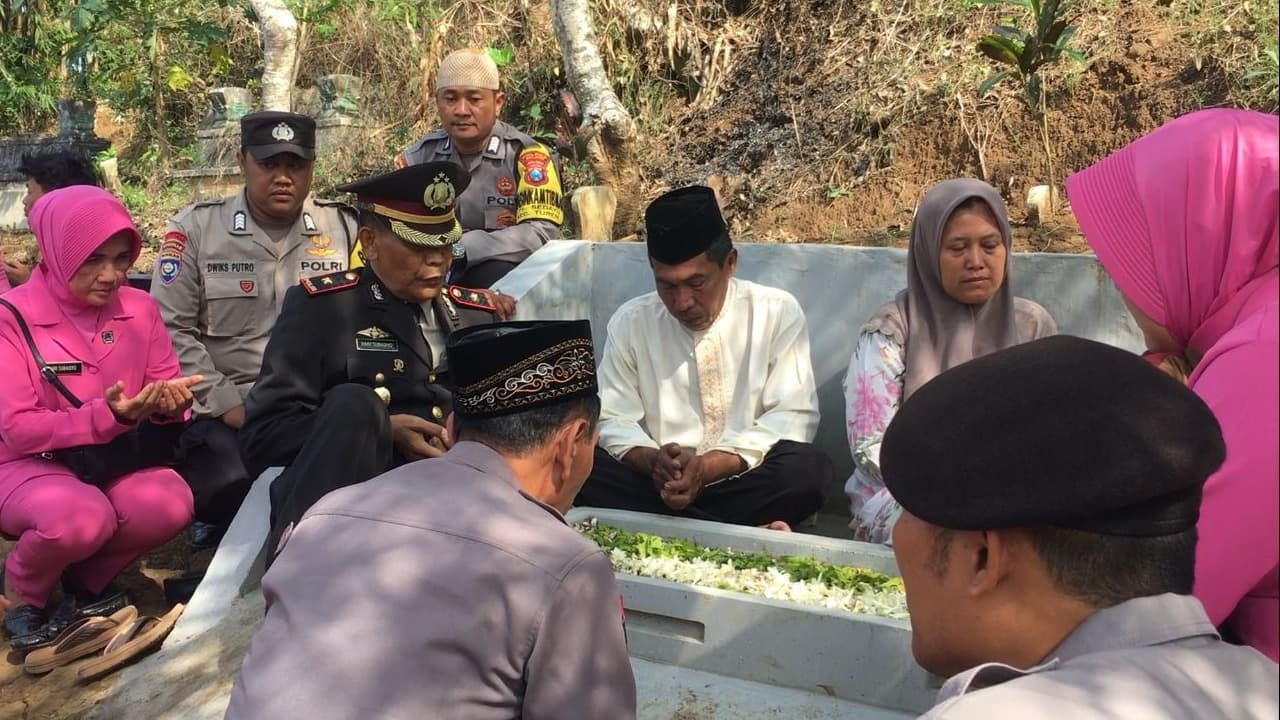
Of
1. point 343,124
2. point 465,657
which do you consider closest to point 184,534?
point 465,657

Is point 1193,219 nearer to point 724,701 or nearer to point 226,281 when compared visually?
point 724,701

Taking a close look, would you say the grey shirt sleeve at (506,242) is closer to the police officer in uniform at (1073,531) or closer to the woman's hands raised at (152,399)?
the woman's hands raised at (152,399)

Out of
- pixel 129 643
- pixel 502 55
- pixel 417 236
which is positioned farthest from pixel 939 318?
pixel 502 55

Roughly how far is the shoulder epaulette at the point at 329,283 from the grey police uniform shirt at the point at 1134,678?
9.69 ft

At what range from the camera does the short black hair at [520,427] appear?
2049 mm

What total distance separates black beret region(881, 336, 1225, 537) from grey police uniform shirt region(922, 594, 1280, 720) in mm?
106

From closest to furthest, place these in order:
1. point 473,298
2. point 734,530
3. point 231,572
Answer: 1. point 734,530
2. point 231,572
3. point 473,298

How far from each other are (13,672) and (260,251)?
206 centimetres

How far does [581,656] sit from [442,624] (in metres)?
0.24

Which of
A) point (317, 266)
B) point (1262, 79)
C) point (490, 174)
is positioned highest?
point (1262, 79)

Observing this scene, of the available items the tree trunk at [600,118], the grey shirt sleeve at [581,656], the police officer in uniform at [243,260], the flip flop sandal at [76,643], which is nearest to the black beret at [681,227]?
the police officer in uniform at [243,260]

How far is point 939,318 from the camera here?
397cm

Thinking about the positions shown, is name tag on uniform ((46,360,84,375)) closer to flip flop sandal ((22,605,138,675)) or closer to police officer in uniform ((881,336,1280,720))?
flip flop sandal ((22,605,138,675))

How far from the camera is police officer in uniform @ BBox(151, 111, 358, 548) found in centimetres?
472
